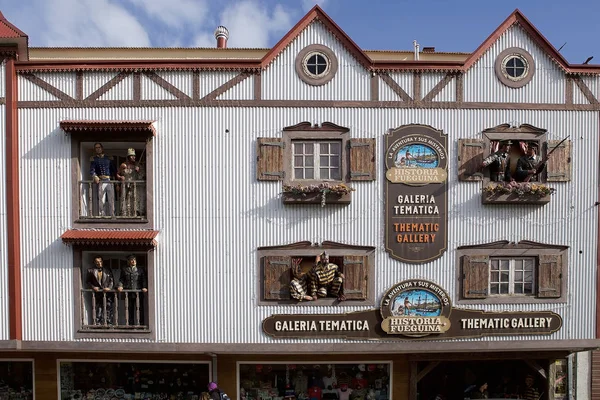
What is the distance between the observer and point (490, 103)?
8.91m

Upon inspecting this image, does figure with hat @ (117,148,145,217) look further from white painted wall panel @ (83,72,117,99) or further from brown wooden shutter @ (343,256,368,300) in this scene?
brown wooden shutter @ (343,256,368,300)

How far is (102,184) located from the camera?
341 inches

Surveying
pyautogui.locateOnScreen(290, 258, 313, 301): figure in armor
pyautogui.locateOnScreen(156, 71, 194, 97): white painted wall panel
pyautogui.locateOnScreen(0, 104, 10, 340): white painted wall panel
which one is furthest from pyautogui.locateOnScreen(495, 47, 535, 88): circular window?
pyautogui.locateOnScreen(0, 104, 10, 340): white painted wall panel

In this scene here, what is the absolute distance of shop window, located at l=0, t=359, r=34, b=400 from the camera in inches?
377

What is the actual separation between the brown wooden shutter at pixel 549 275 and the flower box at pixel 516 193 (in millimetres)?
1637

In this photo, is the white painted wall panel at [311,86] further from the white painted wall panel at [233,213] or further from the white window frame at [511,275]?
the white window frame at [511,275]

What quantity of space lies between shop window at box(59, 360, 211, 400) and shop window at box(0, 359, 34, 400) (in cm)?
109

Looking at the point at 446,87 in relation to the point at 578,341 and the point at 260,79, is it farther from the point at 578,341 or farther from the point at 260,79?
the point at 578,341

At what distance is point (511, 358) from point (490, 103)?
7396 millimetres

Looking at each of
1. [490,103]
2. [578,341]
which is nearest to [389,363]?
[578,341]

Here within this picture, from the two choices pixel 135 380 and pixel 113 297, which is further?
pixel 135 380

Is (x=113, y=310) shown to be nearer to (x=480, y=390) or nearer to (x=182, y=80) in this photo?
(x=182, y=80)

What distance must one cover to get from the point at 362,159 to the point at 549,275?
6.19 m

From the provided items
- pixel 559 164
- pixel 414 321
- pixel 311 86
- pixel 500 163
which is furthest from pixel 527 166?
pixel 311 86
